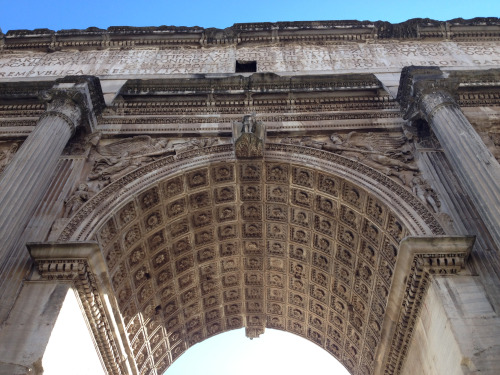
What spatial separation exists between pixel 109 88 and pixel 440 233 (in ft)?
37.3

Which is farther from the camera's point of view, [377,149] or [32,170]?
[377,149]

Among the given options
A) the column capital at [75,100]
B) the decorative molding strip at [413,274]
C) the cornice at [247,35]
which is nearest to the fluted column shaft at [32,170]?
the column capital at [75,100]

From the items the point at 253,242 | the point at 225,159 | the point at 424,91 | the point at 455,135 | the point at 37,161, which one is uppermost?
the point at 424,91

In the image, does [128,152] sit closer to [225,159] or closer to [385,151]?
[225,159]

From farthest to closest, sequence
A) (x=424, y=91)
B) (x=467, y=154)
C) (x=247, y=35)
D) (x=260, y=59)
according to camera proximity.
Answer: (x=247, y=35)
(x=260, y=59)
(x=424, y=91)
(x=467, y=154)

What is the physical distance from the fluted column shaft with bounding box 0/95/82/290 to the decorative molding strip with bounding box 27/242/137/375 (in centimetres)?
62

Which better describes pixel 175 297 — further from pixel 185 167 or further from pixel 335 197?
pixel 335 197

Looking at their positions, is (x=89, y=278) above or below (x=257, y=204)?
below

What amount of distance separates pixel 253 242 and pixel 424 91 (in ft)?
21.0

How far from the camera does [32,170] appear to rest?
1069cm

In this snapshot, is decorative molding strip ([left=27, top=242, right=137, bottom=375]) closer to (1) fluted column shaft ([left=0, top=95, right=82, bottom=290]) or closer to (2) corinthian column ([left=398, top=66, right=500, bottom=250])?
(1) fluted column shaft ([left=0, top=95, right=82, bottom=290])

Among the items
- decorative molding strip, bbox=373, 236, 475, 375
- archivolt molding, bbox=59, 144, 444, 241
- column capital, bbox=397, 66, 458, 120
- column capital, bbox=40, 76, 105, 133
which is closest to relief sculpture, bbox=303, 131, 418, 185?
archivolt molding, bbox=59, 144, 444, 241

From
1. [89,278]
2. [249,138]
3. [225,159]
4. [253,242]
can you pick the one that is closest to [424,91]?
[249,138]

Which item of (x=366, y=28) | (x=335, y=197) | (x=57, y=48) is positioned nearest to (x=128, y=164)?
(x=335, y=197)
